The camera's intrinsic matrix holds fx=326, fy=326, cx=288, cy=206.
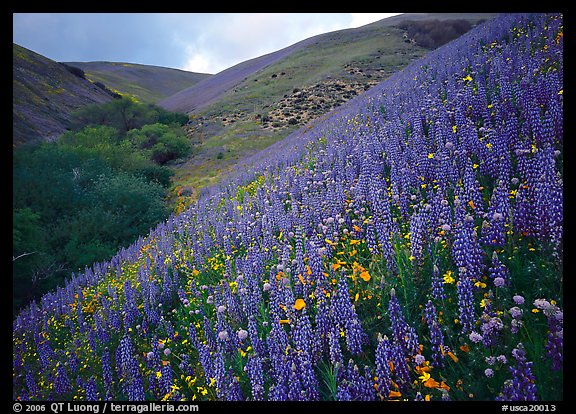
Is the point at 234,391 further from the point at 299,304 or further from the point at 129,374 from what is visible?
the point at 129,374

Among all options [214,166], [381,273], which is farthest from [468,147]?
[214,166]

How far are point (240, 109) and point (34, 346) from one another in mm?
38787

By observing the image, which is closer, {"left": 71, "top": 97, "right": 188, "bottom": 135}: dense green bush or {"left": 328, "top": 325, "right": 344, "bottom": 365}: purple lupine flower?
{"left": 328, "top": 325, "right": 344, "bottom": 365}: purple lupine flower

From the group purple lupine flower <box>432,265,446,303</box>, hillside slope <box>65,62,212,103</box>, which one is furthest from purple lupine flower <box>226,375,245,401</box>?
hillside slope <box>65,62,212,103</box>

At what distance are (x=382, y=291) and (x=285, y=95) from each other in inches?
1631

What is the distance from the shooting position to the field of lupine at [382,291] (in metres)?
2.45

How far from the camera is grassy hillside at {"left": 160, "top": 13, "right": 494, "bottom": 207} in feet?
95.1

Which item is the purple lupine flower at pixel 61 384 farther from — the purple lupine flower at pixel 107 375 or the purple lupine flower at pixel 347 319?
the purple lupine flower at pixel 347 319

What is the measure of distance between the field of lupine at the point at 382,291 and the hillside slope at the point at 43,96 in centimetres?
2759

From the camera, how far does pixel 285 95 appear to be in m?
41.8

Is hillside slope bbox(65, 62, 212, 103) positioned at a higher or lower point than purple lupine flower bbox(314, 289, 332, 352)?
higher

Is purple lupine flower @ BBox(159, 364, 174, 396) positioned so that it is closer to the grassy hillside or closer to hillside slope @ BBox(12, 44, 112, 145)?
the grassy hillside

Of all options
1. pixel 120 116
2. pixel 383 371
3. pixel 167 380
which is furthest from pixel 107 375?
pixel 120 116

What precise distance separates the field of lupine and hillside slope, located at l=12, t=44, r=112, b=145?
90.5ft
